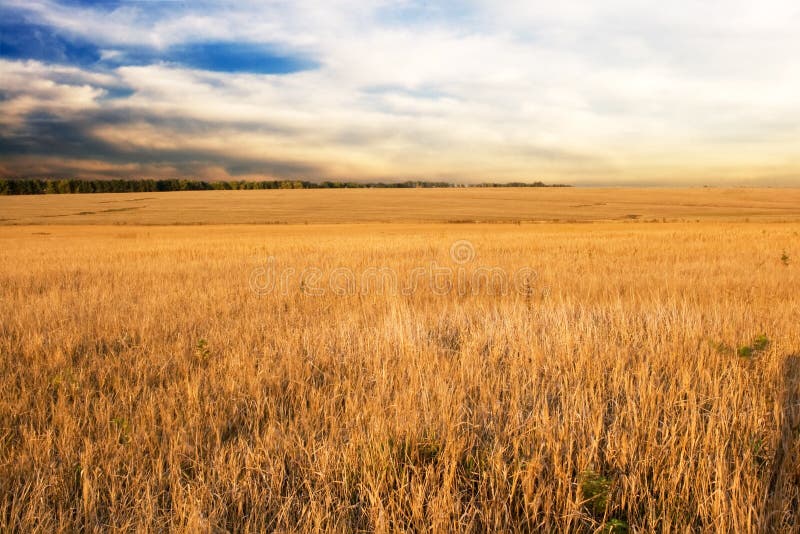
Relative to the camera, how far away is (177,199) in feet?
257

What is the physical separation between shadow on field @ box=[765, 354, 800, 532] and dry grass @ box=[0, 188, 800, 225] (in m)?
48.2

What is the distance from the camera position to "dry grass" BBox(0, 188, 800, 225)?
54594mm

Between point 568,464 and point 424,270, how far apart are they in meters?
10.8

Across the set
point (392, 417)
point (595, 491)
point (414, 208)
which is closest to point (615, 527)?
point (595, 491)

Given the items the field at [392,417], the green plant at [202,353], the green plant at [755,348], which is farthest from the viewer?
the green plant at [202,353]

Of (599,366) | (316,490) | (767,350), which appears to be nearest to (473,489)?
(316,490)

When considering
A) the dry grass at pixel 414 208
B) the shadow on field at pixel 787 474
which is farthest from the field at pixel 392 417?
the dry grass at pixel 414 208

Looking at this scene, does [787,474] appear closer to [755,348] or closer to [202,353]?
[755,348]

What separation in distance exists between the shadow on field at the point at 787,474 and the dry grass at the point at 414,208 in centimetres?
4815

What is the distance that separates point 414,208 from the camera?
211 feet

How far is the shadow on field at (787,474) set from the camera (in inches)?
99.7

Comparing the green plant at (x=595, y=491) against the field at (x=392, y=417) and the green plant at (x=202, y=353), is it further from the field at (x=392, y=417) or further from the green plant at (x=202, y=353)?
the green plant at (x=202, y=353)

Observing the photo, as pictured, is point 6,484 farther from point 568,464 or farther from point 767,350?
Result: point 767,350

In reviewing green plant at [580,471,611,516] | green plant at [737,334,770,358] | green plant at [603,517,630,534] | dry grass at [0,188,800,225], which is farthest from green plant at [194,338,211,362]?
dry grass at [0,188,800,225]
